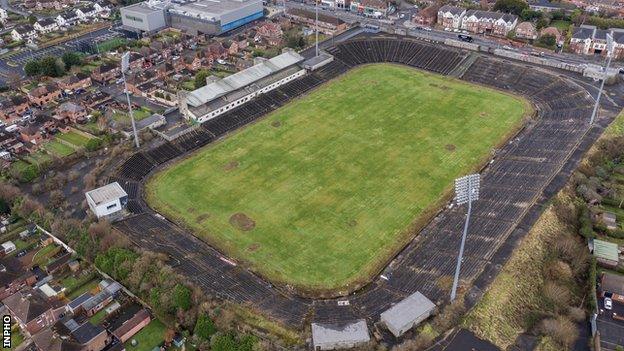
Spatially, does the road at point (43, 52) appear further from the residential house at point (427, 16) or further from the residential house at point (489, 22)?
the residential house at point (489, 22)

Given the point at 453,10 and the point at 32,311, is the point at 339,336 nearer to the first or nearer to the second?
the point at 32,311

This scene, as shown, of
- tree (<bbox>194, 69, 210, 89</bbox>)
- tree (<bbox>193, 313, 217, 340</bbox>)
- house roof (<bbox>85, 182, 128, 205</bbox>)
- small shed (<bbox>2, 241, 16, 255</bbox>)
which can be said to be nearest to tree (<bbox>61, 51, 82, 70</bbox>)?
tree (<bbox>194, 69, 210, 89</bbox>)

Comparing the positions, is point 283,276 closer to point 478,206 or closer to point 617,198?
point 478,206

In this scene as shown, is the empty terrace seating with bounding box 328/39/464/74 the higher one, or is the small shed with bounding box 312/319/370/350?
the empty terrace seating with bounding box 328/39/464/74

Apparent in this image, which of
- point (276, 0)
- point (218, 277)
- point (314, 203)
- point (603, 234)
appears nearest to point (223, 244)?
point (218, 277)

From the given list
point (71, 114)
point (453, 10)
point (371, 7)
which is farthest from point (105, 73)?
point (453, 10)

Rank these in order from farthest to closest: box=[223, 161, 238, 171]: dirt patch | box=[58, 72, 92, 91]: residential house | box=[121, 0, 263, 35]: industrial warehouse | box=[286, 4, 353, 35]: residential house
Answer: box=[121, 0, 263, 35]: industrial warehouse → box=[286, 4, 353, 35]: residential house → box=[58, 72, 92, 91]: residential house → box=[223, 161, 238, 171]: dirt patch

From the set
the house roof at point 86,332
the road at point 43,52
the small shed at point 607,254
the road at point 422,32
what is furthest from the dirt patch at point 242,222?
the road at point 43,52

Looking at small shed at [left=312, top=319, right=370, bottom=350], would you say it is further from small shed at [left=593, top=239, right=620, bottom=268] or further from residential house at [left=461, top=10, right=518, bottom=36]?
residential house at [left=461, top=10, right=518, bottom=36]

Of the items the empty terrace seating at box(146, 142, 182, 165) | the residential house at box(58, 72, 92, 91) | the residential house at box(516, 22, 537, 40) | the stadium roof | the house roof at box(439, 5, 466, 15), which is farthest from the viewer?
the house roof at box(439, 5, 466, 15)
